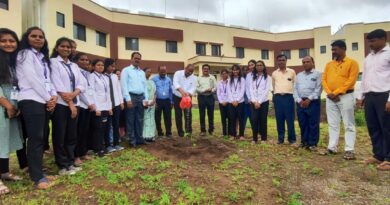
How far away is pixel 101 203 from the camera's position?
3.46m

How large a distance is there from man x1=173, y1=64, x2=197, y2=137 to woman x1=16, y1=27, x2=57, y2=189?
374 centimetres

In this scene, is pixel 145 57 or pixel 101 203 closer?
pixel 101 203

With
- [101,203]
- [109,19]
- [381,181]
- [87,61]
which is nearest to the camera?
[101,203]

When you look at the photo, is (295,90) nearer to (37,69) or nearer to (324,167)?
(324,167)

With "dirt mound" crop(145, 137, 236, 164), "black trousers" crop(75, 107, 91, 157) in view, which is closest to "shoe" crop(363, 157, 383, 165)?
"dirt mound" crop(145, 137, 236, 164)

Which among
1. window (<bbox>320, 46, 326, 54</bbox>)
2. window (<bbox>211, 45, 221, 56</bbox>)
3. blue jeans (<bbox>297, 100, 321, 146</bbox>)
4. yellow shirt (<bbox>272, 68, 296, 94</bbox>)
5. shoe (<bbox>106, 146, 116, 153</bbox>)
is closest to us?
shoe (<bbox>106, 146, 116, 153</bbox>)

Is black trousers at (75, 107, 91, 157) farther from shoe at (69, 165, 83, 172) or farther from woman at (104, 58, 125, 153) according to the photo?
woman at (104, 58, 125, 153)

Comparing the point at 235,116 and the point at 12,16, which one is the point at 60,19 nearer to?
the point at 12,16

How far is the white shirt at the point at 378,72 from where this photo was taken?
4.79m

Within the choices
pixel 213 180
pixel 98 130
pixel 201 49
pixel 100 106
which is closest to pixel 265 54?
pixel 201 49

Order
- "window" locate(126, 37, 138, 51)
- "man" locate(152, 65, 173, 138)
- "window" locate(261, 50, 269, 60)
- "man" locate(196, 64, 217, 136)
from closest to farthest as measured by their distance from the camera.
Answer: "man" locate(152, 65, 173, 138)
"man" locate(196, 64, 217, 136)
"window" locate(126, 37, 138, 51)
"window" locate(261, 50, 269, 60)

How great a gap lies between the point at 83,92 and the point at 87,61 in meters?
0.65

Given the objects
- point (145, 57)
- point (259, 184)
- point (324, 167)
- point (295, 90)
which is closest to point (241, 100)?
point (295, 90)

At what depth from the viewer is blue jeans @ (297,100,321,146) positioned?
20.2ft
